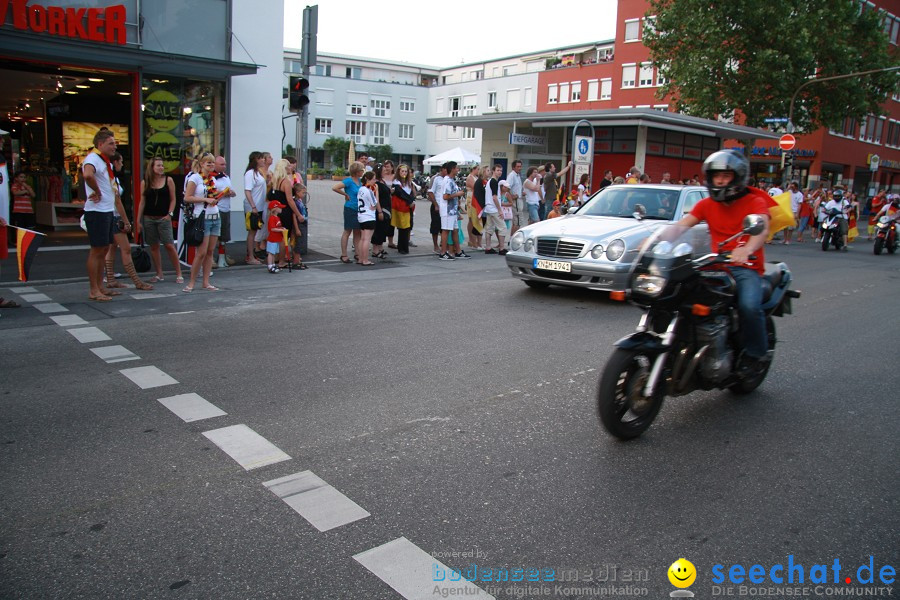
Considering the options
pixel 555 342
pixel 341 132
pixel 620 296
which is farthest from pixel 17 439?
pixel 341 132

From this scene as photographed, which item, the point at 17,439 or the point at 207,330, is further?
the point at 207,330

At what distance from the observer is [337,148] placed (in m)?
75.4

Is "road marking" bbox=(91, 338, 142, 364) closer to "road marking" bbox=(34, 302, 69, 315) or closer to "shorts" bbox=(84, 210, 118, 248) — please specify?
"road marking" bbox=(34, 302, 69, 315)

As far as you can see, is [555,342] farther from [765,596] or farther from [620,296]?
[765,596]

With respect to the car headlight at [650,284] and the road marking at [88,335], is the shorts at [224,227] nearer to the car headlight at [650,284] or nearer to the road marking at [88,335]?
the road marking at [88,335]

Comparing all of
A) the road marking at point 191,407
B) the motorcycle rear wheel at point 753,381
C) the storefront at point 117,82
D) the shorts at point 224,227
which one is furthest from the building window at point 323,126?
the motorcycle rear wheel at point 753,381

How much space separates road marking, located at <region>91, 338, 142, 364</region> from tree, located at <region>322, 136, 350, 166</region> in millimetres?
70723

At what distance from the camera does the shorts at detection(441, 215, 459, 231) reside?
1406 centimetres

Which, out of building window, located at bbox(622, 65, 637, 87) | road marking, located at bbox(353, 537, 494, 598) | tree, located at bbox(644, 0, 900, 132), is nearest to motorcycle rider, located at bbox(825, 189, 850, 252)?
tree, located at bbox(644, 0, 900, 132)

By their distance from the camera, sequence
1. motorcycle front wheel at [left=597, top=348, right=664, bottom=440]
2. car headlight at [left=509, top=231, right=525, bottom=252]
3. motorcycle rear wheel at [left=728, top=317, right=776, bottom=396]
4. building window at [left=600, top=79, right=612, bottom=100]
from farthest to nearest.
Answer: building window at [left=600, top=79, right=612, bottom=100] < car headlight at [left=509, top=231, right=525, bottom=252] < motorcycle rear wheel at [left=728, top=317, right=776, bottom=396] < motorcycle front wheel at [left=597, top=348, right=664, bottom=440]

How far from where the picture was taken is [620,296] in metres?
4.51

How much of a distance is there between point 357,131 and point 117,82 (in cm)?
7074

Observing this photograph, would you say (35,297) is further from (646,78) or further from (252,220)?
(646,78)

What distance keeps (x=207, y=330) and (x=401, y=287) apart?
3.69m
